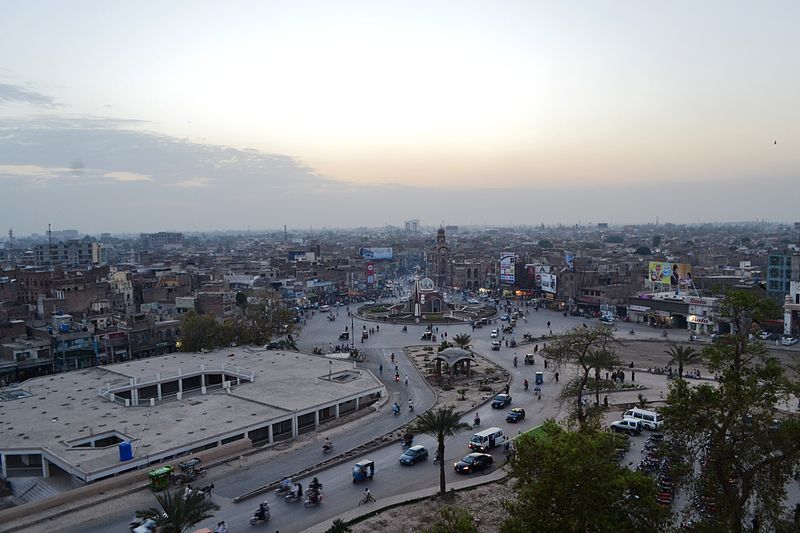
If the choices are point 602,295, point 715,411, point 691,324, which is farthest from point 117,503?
point 602,295

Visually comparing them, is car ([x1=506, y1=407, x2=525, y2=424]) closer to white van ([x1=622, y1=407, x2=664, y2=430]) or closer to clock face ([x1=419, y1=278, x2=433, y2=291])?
white van ([x1=622, y1=407, x2=664, y2=430])

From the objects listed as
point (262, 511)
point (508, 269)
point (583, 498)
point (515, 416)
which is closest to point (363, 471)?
point (262, 511)

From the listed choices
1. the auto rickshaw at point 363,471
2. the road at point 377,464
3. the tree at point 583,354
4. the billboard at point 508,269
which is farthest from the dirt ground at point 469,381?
the billboard at point 508,269

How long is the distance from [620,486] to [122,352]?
2144 inches

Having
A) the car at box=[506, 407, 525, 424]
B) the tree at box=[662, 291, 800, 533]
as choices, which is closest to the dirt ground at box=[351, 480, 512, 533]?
the tree at box=[662, 291, 800, 533]

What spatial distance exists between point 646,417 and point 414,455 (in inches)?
541

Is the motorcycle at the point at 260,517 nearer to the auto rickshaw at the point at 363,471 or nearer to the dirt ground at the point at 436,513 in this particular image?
the dirt ground at the point at 436,513

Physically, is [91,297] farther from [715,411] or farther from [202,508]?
[715,411]

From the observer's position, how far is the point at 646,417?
110 ft

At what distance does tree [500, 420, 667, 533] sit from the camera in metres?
15.5

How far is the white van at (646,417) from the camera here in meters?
32.8

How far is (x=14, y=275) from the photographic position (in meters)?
84.8

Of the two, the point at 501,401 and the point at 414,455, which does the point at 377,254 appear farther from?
the point at 414,455

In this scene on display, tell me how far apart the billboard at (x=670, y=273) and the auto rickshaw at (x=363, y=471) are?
61647 mm
